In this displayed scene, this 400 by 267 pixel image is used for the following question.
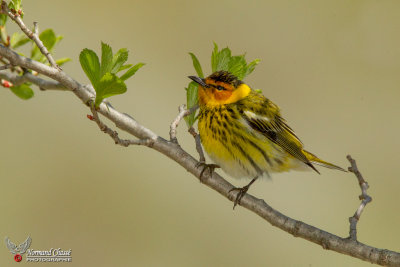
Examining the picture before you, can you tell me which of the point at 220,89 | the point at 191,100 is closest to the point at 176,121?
the point at 191,100

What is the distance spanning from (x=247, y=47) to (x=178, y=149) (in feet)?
17.3

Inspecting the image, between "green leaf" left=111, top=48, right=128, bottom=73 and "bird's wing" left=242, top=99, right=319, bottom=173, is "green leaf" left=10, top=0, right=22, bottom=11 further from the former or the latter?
"bird's wing" left=242, top=99, right=319, bottom=173

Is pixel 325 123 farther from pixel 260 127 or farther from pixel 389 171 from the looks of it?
pixel 260 127

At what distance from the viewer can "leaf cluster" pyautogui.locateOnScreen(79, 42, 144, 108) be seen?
2428 mm

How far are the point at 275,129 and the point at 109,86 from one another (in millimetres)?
2000

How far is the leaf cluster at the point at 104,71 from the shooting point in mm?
2428

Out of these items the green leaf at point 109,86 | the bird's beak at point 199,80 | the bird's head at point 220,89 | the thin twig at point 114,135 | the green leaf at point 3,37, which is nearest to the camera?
the green leaf at point 109,86

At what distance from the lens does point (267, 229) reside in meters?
6.15

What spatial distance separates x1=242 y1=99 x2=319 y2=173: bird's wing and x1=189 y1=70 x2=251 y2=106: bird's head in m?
0.19

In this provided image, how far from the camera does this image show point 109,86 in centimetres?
244

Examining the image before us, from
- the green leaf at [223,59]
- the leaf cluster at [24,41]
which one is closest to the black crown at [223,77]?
the green leaf at [223,59]

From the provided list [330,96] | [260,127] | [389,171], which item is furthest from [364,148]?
[260,127]

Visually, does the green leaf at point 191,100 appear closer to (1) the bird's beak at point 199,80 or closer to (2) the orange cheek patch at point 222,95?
(1) the bird's beak at point 199,80

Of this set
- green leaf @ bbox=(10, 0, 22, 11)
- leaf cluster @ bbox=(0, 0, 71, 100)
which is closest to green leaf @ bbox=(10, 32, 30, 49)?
leaf cluster @ bbox=(0, 0, 71, 100)
